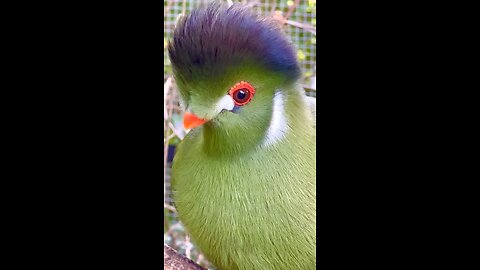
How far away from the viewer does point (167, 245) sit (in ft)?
6.44

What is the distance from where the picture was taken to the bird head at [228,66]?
67.1 inches

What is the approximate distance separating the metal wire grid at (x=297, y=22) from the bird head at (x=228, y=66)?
4 centimetres

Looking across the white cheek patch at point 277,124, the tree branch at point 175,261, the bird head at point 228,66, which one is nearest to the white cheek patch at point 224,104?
the bird head at point 228,66

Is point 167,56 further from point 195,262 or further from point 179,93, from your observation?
point 195,262

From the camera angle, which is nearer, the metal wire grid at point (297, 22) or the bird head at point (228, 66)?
the bird head at point (228, 66)

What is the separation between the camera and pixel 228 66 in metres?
1.71

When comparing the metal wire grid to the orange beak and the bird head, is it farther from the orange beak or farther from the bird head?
the orange beak

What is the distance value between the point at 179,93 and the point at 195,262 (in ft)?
1.63

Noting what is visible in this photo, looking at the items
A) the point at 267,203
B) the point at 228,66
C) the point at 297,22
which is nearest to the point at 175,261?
the point at 267,203

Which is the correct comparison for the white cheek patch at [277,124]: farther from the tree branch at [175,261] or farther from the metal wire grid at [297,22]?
the tree branch at [175,261]

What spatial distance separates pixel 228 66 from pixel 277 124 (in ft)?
0.68

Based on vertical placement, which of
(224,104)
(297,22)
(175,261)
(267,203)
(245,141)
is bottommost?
(175,261)

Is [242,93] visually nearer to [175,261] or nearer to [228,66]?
[228,66]

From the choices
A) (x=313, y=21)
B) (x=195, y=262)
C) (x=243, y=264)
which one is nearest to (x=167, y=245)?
(x=195, y=262)
